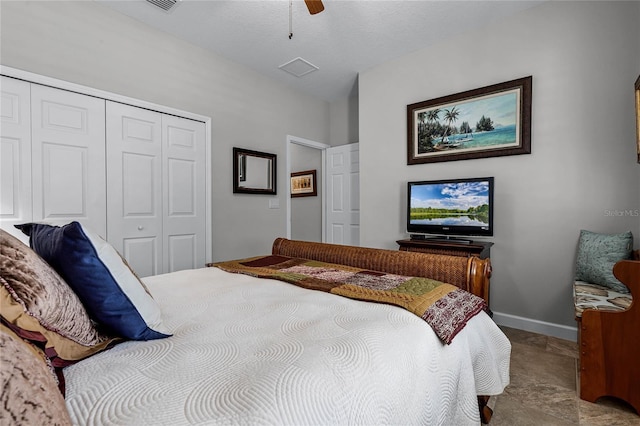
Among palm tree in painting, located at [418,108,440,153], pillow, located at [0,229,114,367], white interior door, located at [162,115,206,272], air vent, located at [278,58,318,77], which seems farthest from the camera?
air vent, located at [278,58,318,77]

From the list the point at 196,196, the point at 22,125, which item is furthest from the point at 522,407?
the point at 22,125

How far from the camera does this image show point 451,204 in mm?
2996

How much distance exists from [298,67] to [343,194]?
1793 millimetres

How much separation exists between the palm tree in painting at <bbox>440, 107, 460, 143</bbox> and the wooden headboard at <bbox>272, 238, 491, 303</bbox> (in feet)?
5.95

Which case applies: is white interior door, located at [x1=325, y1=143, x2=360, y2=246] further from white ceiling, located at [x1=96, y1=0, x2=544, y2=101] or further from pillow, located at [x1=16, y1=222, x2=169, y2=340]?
pillow, located at [x1=16, y1=222, x2=169, y2=340]

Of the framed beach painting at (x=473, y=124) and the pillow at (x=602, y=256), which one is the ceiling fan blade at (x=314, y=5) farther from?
the pillow at (x=602, y=256)

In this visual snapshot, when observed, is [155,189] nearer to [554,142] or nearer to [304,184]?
[304,184]

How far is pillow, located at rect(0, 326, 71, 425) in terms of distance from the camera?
15.8 inches

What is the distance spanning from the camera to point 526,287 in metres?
2.83

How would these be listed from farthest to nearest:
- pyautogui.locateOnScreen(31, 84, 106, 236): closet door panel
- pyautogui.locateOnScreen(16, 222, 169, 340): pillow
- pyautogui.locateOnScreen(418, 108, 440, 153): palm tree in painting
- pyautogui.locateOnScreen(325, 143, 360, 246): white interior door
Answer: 1. pyautogui.locateOnScreen(325, 143, 360, 246): white interior door
2. pyautogui.locateOnScreen(418, 108, 440, 153): palm tree in painting
3. pyautogui.locateOnScreen(31, 84, 106, 236): closet door panel
4. pyautogui.locateOnScreen(16, 222, 169, 340): pillow

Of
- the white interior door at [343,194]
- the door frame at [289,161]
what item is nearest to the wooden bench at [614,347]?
the white interior door at [343,194]

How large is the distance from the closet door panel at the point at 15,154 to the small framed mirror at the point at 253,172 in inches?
69.5

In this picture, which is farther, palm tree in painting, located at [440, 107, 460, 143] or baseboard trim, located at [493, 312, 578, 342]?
palm tree in painting, located at [440, 107, 460, 143]

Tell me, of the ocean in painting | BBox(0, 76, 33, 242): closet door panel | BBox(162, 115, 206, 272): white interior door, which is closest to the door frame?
BBox(162, 115, 206, 272): white interior door
